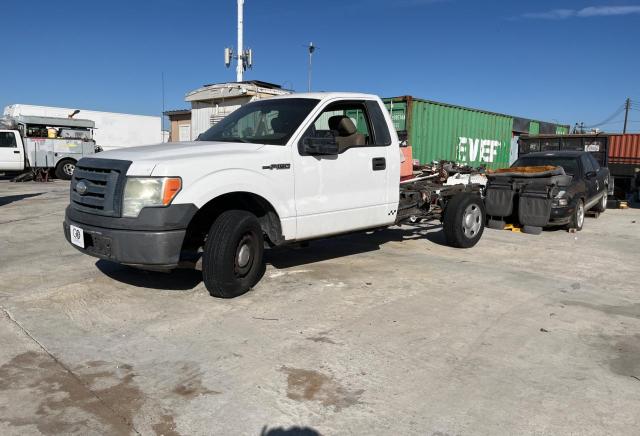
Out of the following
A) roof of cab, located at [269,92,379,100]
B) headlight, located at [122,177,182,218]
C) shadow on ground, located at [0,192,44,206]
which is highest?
roof of cab, located at [269,92,379,100]

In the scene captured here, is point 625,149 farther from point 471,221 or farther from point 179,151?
point 179,151

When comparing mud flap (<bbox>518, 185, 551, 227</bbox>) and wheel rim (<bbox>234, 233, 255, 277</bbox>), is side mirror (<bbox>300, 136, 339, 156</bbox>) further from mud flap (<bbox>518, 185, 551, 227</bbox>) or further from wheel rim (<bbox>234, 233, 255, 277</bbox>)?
mud flap (<bbox>518, 185, 551, 227</bbox>)

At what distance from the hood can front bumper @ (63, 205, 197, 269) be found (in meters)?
0.47

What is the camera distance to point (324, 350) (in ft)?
11.9

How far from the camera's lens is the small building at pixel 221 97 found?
721 inches

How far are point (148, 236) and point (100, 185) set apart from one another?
0.76m

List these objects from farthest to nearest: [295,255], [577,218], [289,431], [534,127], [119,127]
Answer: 1. [119,127]
2. [534,127]
3. [577,218]
4. [295,255]
5. [289,431]

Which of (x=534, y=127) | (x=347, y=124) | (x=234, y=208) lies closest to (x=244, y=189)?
(x=234, y=208)

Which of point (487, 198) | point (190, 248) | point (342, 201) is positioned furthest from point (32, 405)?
point (487, 198)

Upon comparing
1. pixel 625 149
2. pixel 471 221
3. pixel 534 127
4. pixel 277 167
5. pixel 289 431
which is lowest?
pixel 289 431

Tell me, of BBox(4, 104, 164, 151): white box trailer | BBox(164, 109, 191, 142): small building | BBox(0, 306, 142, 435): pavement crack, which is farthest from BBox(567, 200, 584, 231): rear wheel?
BBox(4, 104, 164, 151): white box trailer

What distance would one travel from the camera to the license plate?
4389 mm

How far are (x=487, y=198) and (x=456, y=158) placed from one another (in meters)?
10.1

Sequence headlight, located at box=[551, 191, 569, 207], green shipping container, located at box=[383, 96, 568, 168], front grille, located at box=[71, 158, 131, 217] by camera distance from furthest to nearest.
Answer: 1. green shipping container, located at box=[383, 96, 568, 168]
2. headlight, located at box=[551, 191, 569, 207]
3. front grille, located at box=[71, 158, 131, 217]
